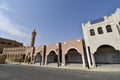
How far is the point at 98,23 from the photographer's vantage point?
72.5ft

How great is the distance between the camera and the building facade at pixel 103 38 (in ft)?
64.5

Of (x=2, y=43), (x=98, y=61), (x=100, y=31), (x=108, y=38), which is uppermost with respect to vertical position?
(x=2, y=43)

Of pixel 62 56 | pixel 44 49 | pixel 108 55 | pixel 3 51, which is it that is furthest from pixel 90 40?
pixel 3 51

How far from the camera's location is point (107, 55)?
24344 mm

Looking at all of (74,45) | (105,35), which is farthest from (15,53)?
(105,35)

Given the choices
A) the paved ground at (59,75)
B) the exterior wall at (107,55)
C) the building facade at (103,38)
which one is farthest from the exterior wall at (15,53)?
the exterior wall at (107,55)

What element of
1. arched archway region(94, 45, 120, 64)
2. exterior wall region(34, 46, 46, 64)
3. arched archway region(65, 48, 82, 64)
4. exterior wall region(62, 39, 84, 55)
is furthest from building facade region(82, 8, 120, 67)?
exterior wall region(34, 46, 46, 64)

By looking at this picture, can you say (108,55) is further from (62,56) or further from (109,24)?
(62,56)

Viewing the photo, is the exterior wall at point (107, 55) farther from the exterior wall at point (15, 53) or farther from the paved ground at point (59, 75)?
the exterior wall at point (15, 53)

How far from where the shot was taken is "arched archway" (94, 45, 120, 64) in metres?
22.9

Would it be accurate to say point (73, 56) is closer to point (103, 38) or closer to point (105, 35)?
point (103, 38)

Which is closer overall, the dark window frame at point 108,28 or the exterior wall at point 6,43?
the dark window frame at point 108,28

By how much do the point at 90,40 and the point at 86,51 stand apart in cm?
268

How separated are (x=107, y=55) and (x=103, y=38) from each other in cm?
597
